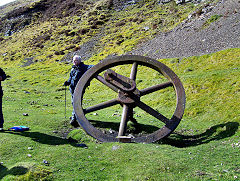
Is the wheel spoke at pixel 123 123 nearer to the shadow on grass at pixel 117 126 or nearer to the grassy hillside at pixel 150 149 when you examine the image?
the grassy hillside at pixel 150 149

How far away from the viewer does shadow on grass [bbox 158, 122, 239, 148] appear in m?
9.93

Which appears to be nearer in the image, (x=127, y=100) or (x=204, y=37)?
(x=127, y=100)

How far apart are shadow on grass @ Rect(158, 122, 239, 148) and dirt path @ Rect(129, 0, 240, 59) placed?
22122mm

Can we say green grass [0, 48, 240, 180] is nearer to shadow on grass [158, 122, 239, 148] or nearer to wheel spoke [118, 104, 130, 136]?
shadow on grass [158, 122, 239, 148]

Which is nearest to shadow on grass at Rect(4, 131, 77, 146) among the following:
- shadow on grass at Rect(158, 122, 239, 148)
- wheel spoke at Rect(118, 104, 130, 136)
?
wheel spoke at Rect(118, 104, 130, 136)

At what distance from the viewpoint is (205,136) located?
1065cm

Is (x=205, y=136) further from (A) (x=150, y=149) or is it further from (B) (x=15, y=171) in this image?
(B) (x=15, y=171)

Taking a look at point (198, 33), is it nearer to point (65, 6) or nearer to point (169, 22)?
point (169, 22)

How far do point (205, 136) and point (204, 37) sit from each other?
31.6 m

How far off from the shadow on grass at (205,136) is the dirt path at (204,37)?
871 inches

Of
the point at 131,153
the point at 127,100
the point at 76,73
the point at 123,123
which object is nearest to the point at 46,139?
the point at 123,123

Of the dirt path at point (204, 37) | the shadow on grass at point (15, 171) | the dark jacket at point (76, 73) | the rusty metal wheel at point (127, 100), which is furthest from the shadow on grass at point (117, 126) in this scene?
the dirt path at point (204, 37)

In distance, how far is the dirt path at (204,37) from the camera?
3341cm

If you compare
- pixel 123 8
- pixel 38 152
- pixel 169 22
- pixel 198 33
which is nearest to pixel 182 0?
pixel 169 22
